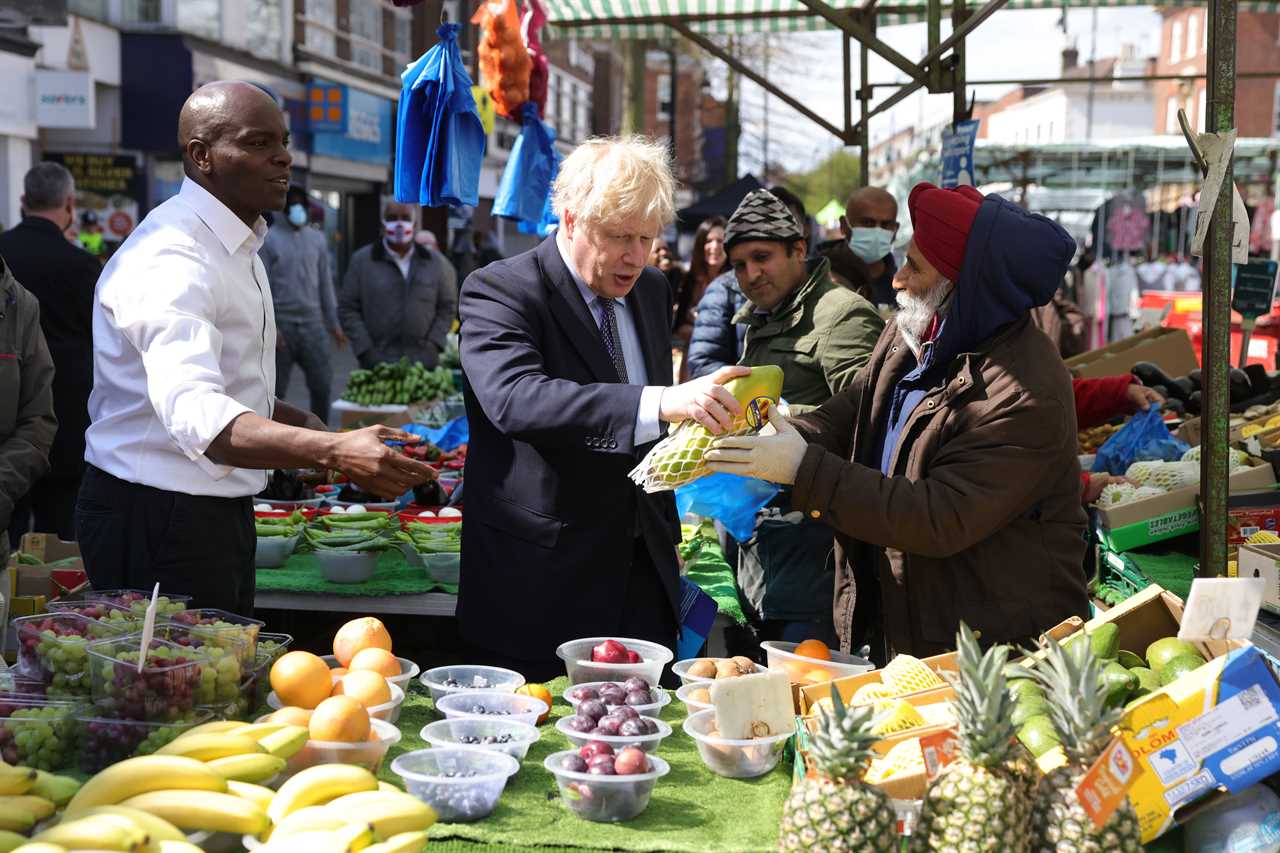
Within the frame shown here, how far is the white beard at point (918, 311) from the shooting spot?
3.06 m

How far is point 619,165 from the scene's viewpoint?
285 centimetres

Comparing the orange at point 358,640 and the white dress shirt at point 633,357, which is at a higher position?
the white dress shirt at point 633,357

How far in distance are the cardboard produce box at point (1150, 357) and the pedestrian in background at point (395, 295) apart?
4.91 meters

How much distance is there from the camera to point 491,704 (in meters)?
2.54

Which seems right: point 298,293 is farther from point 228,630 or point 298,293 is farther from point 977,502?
point 977,502

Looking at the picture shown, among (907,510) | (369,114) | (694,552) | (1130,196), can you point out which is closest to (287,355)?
(694,552)

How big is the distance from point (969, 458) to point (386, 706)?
53.5 inches

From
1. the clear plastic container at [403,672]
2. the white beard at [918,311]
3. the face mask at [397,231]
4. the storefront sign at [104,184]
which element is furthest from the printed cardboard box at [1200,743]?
the storefront sign at [104,184]

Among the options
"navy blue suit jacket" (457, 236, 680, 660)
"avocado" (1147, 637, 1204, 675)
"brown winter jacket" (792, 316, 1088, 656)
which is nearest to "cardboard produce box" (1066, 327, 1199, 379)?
"brown winter jacket" (792, 316, 1088, 656)

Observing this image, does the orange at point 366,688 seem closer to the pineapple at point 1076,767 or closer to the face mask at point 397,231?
the pineapple at point 1076,767

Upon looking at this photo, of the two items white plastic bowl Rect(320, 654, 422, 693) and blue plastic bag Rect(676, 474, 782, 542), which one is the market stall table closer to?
white plastic bowl Rect(320, 654, 422, 693)

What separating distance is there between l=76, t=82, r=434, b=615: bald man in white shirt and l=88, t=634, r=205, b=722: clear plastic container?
48cm

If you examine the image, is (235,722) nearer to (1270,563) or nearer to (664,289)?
(664,289)

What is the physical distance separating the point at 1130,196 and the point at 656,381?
20.9 meters
